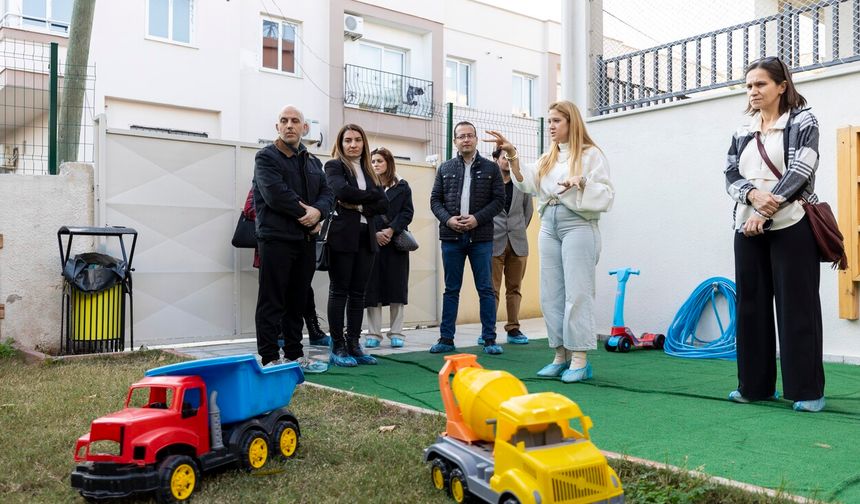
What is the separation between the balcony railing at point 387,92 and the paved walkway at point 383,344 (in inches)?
403

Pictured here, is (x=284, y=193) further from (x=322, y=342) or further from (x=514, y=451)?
(x=514, y=451)

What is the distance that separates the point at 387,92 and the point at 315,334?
1240 cm

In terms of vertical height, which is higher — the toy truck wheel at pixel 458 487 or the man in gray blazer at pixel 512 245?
the man in gray blazer at pixel 512 245

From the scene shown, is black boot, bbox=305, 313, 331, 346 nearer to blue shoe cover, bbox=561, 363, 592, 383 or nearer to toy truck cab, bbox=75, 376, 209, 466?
blue shoe cover, bbox=561, 363, 592, 383

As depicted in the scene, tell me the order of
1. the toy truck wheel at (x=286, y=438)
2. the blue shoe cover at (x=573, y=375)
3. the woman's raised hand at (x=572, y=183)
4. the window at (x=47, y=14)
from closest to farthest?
Result: the toy truck wheel at (x=286, y=438)
the woman's raised hand at (x=572, y=183)
the blue shoe cover at (x=573, y=375)
the window at (x=47, y=14)

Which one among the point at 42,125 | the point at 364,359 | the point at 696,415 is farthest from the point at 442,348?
the point at 42,125

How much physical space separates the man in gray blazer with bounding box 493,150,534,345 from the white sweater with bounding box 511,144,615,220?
215 centimetres

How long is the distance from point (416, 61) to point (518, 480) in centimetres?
1825

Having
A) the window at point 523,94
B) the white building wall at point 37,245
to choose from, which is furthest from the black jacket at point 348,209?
the window at point 523,94

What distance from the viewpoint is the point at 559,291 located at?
4.69 metres

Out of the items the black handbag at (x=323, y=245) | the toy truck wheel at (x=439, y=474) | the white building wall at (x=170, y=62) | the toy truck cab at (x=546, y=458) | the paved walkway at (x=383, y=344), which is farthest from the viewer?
the white building wall at (x=170, y=62)

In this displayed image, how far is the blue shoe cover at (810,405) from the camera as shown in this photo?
3.75 m

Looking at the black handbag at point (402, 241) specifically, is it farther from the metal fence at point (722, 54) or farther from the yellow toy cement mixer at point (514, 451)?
the yellow toy cement mixer at point (514, 451)

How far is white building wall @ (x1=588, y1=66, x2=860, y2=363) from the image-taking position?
240 inches
